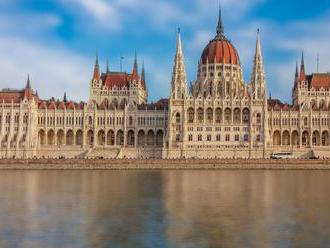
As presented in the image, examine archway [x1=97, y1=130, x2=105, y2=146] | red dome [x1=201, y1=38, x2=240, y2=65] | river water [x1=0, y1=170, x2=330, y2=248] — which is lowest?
river water [x1=0, y1=170, x2=330, y2=248]

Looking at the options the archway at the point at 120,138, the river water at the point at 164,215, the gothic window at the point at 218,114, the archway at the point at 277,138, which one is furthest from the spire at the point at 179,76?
the river water at the point at 164,215

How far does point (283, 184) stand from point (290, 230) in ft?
106

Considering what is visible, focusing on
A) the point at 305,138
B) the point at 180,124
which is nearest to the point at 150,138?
the point at 180,124

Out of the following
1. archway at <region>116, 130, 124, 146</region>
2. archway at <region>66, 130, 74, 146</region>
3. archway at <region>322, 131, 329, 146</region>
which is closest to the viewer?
archway at <region>322, 131, 329, 146</region>

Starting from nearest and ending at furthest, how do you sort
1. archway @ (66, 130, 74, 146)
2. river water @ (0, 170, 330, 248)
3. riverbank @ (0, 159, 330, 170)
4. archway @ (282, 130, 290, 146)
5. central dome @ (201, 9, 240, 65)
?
river water @ (0, 170, 330, 248) < riverbank @ (0, 159, 330, 170) < archway @ (282, 130, 290, 146) < archway @ (66, 130, 74, 146) < central dome @ (201, 9, 240, 65)

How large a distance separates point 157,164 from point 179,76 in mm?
27187

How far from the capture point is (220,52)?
138 m

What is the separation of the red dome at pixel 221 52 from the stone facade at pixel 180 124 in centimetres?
540

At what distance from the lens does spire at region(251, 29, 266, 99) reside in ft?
409

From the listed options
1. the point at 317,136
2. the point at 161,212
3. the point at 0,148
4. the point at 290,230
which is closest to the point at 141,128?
the point at 0,148

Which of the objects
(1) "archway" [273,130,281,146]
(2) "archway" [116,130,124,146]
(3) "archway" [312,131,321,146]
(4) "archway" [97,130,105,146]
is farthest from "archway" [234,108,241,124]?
(4) "archway" [97,130,105,146]

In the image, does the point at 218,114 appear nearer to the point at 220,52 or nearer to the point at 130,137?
the point at 130,137

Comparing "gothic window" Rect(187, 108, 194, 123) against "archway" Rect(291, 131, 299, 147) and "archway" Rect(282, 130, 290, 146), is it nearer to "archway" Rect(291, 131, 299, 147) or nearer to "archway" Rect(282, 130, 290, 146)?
"archway" Rect(282, 130, 290, 146)

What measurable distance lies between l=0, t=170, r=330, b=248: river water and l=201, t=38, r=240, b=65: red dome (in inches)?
2963
